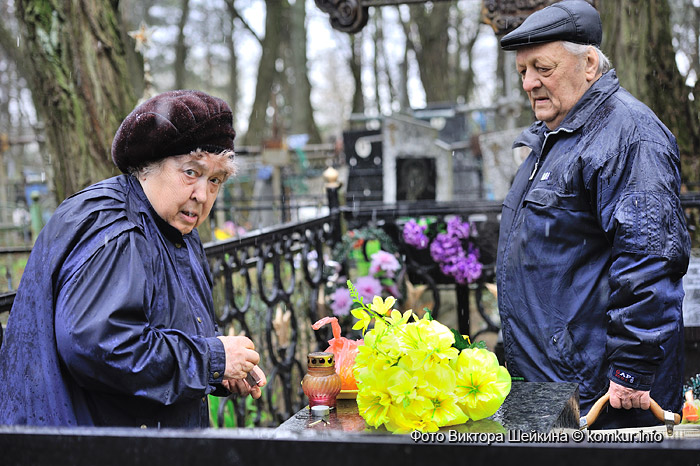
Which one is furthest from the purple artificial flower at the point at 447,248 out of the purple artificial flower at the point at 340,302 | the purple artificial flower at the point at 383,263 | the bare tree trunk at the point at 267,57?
the bare tree trunk at the point at 267,57

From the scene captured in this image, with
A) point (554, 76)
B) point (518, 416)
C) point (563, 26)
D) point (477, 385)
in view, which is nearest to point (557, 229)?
point (554, 76)

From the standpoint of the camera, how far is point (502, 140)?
1230 centimetres

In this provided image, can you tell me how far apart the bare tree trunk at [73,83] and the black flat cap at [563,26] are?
2606mm

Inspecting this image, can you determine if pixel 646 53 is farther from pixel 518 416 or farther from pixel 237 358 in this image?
pixel 237 358

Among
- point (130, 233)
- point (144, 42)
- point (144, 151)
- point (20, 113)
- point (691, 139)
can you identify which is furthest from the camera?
point (20, 113)

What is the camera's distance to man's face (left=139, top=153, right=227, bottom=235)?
2.04 metres

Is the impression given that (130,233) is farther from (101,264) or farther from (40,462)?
(40,462)

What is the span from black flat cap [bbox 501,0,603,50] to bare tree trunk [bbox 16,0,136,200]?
261 centimetres

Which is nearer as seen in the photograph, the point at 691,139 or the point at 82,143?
the point at 82,143

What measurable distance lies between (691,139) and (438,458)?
17.3 feet

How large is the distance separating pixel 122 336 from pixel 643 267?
1692mm

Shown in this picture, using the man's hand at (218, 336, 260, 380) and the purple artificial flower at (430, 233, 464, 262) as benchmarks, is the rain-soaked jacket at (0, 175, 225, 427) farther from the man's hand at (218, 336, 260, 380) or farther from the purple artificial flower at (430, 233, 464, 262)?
the purple artificial flower at (430, 233, 464, 262)

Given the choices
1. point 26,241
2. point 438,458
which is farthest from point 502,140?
point 438,458

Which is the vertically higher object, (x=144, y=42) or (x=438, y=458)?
(x=144, y=42)
